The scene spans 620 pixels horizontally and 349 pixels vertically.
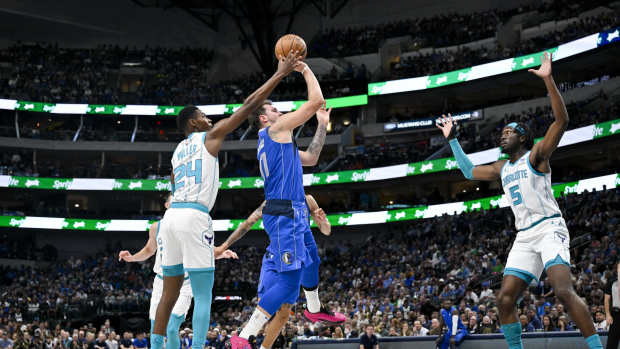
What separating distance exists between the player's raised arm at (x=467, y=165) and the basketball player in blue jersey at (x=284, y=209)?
6.47 ft

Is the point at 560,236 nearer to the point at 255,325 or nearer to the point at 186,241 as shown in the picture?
the point at 255,325

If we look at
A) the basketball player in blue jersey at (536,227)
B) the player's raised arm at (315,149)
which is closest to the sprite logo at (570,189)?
the basketball player in blue jersey at (536,227)

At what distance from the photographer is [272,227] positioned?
6.32 m

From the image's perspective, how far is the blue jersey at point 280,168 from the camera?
6402 mm

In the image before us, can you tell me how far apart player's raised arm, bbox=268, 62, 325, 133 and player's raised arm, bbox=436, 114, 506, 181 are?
1.88 metres

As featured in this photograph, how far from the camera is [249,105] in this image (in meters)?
5.67

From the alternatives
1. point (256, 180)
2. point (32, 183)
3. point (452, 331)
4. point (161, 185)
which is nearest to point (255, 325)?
point (452, 331)

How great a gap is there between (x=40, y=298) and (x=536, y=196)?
31944 millimetres

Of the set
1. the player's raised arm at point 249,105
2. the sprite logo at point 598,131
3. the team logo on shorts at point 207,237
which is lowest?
the team logo on shorts at point 207,237

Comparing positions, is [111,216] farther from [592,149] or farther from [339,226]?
[592,149]

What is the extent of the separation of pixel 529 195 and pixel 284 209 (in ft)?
8.14

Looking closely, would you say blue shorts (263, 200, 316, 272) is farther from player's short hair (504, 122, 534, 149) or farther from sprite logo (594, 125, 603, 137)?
sprite logo (594, 125, 603, 137)

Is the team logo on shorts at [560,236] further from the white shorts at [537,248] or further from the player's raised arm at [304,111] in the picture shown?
the player's raised arm at [304,111]

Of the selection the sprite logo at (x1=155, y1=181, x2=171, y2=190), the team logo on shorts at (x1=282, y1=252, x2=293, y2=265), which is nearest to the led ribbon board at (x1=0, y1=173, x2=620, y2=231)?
the sprite logo at (x1=155, y1=181, x2=171, y2=190)
